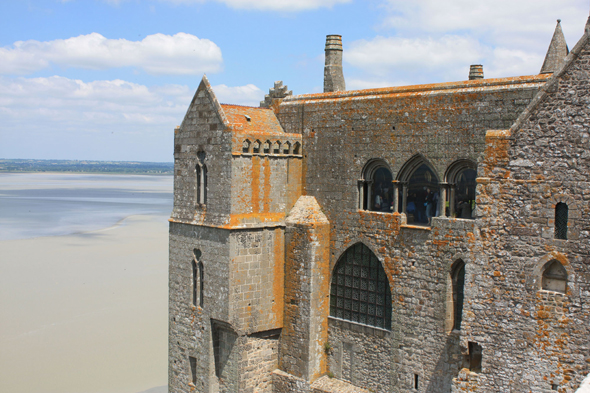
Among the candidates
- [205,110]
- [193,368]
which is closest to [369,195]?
[205,110]

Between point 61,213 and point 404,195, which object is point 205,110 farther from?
point 61,213

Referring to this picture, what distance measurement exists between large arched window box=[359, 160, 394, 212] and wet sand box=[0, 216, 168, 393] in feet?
38.3

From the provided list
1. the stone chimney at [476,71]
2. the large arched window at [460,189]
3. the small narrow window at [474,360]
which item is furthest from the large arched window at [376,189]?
the stone chimney at [476,71]

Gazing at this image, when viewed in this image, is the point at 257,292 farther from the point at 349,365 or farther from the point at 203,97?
the point at 203,97

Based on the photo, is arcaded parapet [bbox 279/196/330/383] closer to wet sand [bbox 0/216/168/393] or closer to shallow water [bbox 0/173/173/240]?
wet sand [bbox 0/216/168/393]

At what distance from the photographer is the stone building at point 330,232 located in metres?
15.3

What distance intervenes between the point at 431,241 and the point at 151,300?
2154 cm

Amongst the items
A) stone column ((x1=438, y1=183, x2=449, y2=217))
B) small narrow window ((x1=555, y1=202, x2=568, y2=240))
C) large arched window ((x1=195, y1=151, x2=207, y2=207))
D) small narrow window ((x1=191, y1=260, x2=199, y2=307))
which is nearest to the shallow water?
small narrow window ((x1=191, y1=260, x2=199, y2=307))

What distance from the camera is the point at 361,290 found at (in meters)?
17.4

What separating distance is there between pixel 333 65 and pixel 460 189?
652cm

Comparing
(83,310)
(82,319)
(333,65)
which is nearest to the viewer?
(333,65)

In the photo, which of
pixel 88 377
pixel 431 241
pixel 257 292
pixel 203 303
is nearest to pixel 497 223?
pixel 431 241

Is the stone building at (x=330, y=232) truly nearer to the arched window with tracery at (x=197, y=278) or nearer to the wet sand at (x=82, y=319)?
the arched window with tracery at (x=197, y=278)

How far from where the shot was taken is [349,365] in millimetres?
17562
